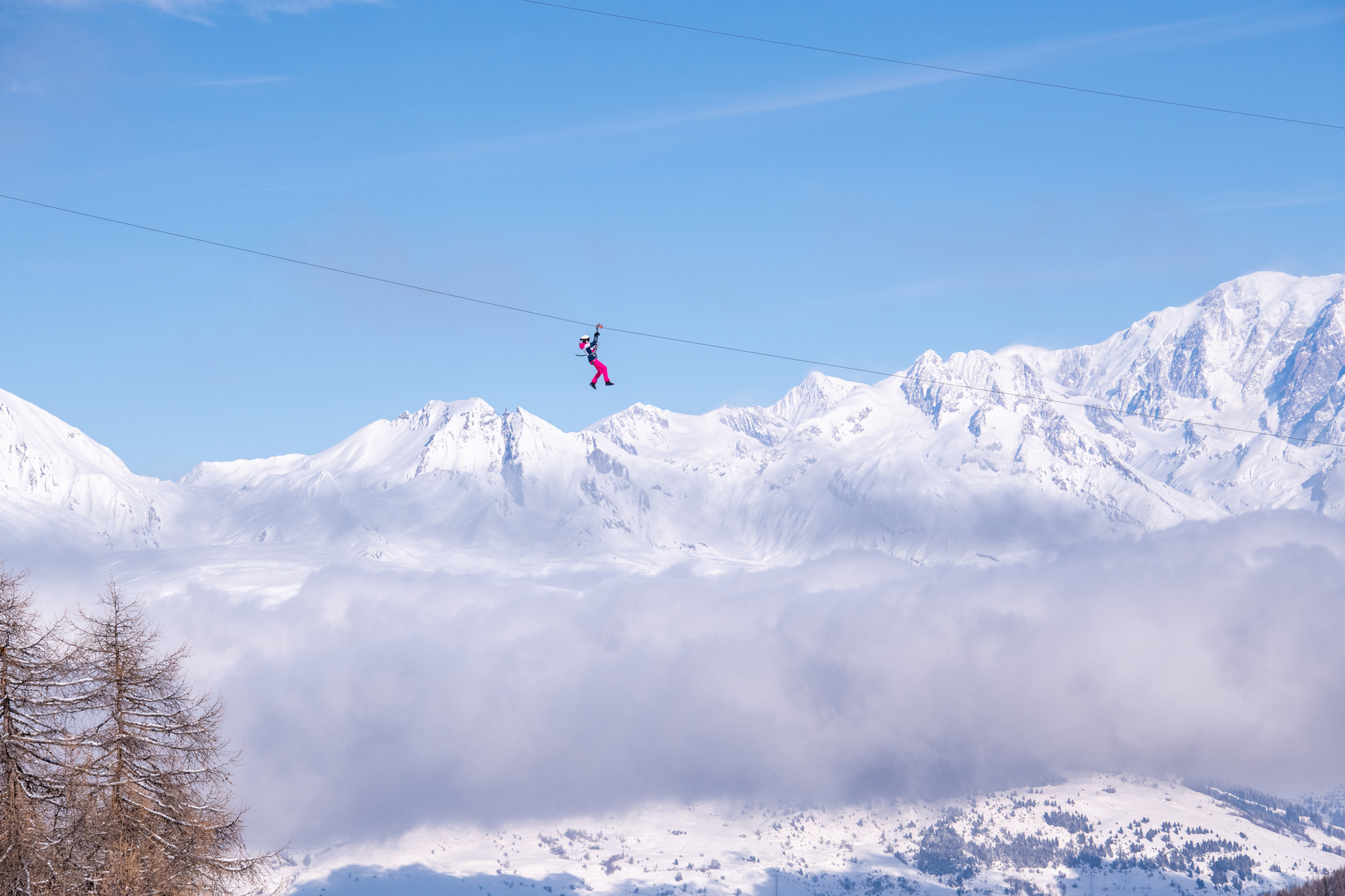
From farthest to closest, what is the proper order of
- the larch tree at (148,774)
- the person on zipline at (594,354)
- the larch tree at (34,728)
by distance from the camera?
1. the person on zipline at (594,354)
2. the larch tree at (148,774)
3. the larch tree at (34,728)

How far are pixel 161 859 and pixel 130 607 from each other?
804 centimetres

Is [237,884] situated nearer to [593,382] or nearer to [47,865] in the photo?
[47,865]

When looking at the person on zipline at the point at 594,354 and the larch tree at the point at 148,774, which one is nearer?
the larch tree at the point at 148,774

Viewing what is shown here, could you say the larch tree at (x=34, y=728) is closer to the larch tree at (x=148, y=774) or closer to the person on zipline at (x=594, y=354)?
the larch tree at (x=148, y=774)

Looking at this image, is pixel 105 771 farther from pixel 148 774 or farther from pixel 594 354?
pixel 594 354

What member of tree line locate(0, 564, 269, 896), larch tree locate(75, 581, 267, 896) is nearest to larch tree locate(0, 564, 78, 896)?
tree line locate(0, 564, 269, 896)

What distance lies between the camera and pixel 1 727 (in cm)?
3181

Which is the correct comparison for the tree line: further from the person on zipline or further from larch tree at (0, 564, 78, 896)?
the person on zipline

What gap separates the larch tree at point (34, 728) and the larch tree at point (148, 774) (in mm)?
691

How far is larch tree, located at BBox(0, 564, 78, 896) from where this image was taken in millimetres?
30328

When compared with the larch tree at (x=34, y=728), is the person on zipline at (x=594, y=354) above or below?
above

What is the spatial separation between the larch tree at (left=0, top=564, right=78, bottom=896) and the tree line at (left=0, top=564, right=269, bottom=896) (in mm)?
39

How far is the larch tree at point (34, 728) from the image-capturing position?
3033 cm

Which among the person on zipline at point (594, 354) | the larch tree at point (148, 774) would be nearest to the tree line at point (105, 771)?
the larch tree at point (148, 774)
